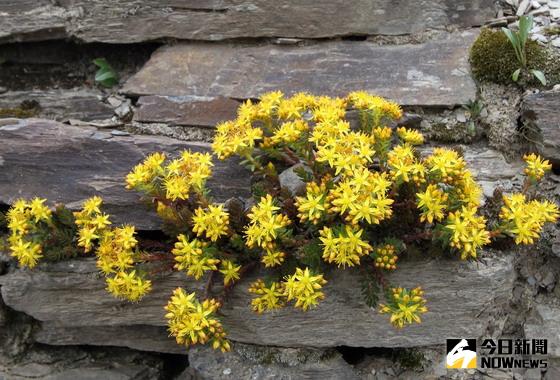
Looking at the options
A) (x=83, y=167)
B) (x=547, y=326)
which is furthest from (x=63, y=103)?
(x=547, y=326)

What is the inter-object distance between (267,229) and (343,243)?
40 centimetres

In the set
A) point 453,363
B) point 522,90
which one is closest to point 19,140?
point 453,363

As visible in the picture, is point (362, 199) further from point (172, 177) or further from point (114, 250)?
point (114, 250)

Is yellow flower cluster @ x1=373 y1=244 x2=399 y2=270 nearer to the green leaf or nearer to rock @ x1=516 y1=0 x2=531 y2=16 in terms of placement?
the green leaf

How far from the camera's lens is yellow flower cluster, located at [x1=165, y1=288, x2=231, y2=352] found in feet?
9.29

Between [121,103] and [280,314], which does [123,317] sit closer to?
[280,314]

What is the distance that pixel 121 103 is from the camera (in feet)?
14.5

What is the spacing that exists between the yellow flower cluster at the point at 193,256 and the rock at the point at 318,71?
1503mm

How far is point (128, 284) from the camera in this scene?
10.1ft

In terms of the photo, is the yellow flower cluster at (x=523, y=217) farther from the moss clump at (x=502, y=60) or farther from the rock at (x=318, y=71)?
the moss clump at (x=502, y=60)

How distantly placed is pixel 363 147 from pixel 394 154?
0.18 m

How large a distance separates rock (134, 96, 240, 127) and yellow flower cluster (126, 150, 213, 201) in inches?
32.2

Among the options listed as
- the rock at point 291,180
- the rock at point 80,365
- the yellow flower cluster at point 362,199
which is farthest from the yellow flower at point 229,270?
the rock at point 80,365

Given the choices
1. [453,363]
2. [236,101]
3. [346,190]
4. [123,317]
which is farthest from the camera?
[236,101]
